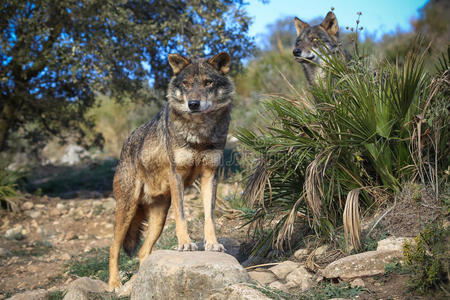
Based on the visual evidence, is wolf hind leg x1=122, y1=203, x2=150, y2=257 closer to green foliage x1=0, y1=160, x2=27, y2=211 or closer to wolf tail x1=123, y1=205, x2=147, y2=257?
wolf tail x1=123, y1=205, x2=147, y2=257

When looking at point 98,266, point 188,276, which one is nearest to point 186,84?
point 188,276

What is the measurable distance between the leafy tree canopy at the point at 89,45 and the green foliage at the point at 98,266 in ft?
14.0

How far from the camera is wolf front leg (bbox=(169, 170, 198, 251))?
4688 mm

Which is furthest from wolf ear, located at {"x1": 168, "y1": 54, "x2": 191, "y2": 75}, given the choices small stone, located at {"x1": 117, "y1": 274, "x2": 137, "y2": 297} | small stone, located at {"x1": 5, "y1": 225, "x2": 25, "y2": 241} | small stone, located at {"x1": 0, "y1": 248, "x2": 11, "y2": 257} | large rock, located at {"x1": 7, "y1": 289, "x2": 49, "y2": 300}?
small stone, located at {"x1": 5, "y1": 225, "x2": 25, "y2": 241}

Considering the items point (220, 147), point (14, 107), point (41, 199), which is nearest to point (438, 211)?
point (220, 147)

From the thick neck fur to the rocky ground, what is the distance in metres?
1.53

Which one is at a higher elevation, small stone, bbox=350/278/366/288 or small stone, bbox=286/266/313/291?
small stone, bbox=350/278/366/288

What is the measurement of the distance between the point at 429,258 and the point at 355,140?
1.63m

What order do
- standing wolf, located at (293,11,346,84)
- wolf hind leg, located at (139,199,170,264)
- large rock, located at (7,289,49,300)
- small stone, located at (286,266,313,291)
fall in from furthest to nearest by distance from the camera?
standing wolf, located at (293,11,346,84)
wolf hind leg, located at (139,199,170,264)
large rock, located at (7,289,49,300)
small stone, located at (286,266,313,291)

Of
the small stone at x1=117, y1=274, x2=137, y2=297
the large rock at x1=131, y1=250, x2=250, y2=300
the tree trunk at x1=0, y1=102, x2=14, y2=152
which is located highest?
the tree trunk at x1=0, y1=102, x2=14, y2=152

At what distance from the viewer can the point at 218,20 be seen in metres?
10.9

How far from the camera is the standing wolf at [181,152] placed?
16.4ft

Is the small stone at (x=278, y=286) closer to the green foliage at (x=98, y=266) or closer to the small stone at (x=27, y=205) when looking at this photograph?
the green foliage at (x=98, y=266)

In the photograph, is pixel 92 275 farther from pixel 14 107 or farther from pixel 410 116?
pixel 14 107
